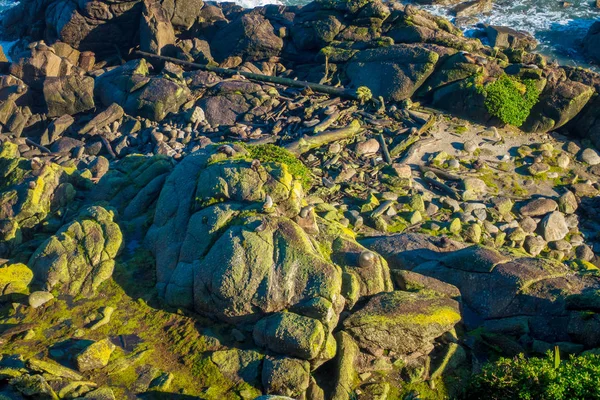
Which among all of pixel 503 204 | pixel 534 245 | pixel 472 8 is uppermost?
pixel 472 8

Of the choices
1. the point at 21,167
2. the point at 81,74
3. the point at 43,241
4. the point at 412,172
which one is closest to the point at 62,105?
the point at 81,74

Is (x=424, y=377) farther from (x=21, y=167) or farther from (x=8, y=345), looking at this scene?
(x=21, y=167)

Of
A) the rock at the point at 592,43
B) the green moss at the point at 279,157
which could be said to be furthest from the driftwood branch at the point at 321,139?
the rock at the point at 592,43

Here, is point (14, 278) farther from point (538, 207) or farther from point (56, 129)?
point (538, 207)

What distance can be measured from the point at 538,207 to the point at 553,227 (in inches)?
38.0

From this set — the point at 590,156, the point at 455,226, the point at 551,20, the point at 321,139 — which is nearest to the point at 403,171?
the point at 455,226

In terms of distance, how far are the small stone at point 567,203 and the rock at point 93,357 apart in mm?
16592

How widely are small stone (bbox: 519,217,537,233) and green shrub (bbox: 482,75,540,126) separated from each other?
6241mm

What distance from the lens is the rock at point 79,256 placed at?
A: 46.8 ft

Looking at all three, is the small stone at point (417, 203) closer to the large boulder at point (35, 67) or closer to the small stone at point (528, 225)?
the small stone at point (528, 225)

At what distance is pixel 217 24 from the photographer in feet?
109

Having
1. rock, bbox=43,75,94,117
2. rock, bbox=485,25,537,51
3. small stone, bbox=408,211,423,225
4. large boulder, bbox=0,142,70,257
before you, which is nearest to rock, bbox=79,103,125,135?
rock, bbox=43,75,94,117

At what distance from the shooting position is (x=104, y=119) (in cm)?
2611

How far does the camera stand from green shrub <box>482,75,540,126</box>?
25109 millimetres
